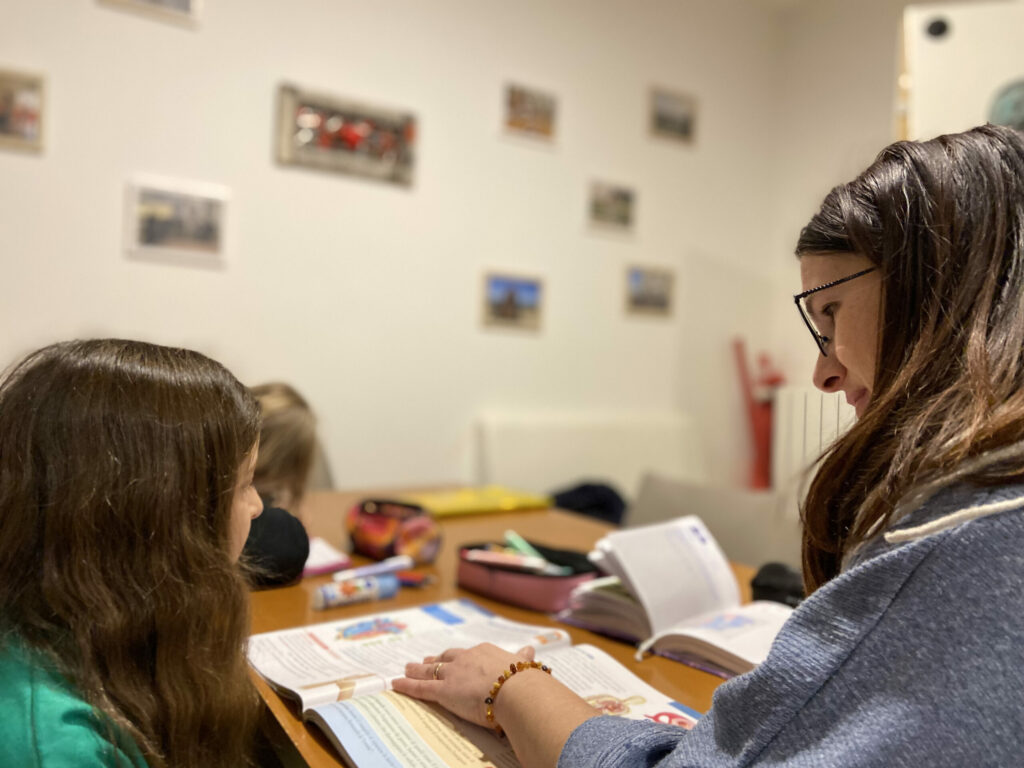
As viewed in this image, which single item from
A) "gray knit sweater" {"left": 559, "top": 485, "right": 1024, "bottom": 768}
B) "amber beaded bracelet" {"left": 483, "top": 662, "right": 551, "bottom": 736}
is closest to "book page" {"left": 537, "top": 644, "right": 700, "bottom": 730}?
"amber beaded bracelet" {"left": 483, "top": 662, "right": 551, "bottom": 736}

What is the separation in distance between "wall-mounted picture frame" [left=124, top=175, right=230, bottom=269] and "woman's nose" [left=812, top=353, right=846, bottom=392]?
232 cm

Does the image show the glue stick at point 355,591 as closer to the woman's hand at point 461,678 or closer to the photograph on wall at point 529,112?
the woman's hand at point 461,678

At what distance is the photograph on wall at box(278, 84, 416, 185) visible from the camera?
2.74m

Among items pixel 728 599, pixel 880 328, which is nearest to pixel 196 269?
pixel 728 599

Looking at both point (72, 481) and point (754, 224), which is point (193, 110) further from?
point (754, 224)

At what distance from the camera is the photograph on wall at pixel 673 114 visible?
363 centimetres

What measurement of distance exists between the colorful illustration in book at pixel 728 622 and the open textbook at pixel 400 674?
0.55 feet

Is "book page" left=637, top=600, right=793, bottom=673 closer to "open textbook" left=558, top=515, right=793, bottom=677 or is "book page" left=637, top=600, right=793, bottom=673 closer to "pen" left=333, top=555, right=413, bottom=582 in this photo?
"open textbook" left=558, top=515, right=793, bottom=677

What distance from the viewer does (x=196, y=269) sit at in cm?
263

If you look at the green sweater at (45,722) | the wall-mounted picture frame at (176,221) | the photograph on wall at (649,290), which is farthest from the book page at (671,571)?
the photograph on wall at (649,290)

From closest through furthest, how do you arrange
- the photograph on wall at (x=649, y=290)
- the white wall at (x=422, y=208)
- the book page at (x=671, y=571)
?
the book page at (x=671, y=571) < the white wall at (x=422, y=208) < the photograph on wall at (x=649, y=290)

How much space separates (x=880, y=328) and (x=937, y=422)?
10 cm

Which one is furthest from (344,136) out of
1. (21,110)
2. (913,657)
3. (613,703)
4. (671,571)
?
(913,657)

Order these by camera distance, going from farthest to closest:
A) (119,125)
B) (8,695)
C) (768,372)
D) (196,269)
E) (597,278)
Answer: (768,372)
(597,278)
(196,269)
(119,125)
(8,695)
